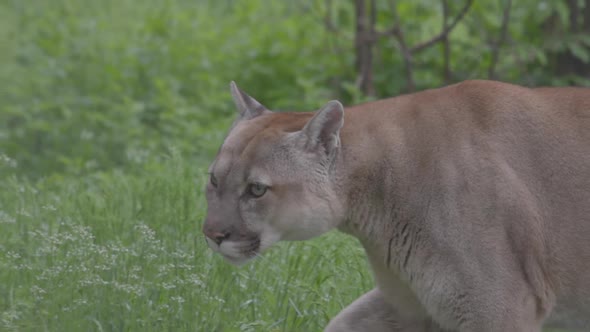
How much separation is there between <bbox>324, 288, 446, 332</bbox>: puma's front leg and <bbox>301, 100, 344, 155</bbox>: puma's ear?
35.3 inches

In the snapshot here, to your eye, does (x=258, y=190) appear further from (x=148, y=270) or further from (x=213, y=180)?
(x=148, y=270)

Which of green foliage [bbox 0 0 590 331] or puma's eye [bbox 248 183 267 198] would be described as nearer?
puma's eye [bbox 248 183 267 198]

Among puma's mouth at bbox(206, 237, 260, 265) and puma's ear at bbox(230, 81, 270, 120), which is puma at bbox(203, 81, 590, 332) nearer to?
puma's mouth at bbox(206, 237, 260, 265)

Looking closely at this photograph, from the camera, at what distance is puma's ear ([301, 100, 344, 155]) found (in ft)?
16.4

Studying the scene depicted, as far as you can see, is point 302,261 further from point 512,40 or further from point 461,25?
point 461,25

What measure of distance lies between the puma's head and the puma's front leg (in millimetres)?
623

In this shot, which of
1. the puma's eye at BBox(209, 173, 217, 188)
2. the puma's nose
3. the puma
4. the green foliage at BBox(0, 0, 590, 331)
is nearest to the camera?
the puma

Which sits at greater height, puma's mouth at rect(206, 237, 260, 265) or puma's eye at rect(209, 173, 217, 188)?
puma's eye at rect(209, 173, 217, 188)

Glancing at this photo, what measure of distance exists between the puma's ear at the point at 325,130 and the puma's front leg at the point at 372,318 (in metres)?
0.90

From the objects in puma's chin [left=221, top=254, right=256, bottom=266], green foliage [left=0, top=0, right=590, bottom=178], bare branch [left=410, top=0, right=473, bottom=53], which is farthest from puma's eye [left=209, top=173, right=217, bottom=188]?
bare branch [left=410, top=0, right=473, bottom=53]

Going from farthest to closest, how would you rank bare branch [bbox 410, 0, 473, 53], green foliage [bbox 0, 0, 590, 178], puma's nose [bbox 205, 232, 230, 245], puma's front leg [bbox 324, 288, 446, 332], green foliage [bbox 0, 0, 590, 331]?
green foliage [bbox 0, 0, 590, 178] → bare branch [bbox 410, 0, 473, 53] → puma's front leg [bbox 324, 288, 446, 332] → green foliage [bbox 0, 0, 590, 331] → puma's nose [bbox 205, 232, 230, 245]

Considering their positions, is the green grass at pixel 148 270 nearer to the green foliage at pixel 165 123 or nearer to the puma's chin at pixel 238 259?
the green foliage at pixel 165 123

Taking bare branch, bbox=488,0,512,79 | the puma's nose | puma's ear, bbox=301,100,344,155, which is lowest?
bare branch, bbox=488,0,512,79

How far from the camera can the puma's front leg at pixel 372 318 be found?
5.47m
